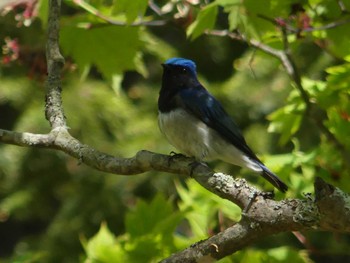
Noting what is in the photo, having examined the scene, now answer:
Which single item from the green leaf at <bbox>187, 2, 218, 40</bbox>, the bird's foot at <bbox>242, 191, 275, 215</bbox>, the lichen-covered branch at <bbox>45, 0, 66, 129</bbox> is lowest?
the lichen-covered branch at <bbox>45, 0, 66, 129</bbox>

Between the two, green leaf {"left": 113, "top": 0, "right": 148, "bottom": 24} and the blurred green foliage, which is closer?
green leaf {"left": 113, "top": 0, "right": 148, "bottom": 24}

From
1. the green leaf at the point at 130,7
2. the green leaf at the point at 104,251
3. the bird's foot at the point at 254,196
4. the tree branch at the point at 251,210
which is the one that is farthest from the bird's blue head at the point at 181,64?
the bird's foot at the point at 254,196

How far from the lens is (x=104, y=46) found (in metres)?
2.57

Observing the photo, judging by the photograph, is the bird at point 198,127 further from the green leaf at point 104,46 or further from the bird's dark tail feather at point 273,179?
the green leaf at point 104,46

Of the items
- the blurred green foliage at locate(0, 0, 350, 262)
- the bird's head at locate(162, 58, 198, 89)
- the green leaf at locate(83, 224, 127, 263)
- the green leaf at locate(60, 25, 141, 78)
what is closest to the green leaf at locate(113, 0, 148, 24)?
the blurred green foliage at locate(0, 0, 350, 262)

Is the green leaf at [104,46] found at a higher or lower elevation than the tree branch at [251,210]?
lower

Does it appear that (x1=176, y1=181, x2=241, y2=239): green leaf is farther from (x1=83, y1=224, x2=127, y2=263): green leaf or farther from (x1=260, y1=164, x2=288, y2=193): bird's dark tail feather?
(x1=83, y1=224, x2=127, y2=263): green leaf

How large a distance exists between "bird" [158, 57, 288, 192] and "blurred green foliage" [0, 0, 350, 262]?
0.36 ft

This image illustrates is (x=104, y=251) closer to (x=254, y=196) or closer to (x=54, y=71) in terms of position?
(x=54, y=71)

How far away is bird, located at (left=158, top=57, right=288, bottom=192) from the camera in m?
2.42

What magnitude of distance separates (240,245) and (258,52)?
3.91ft

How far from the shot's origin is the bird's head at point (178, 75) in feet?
8.75

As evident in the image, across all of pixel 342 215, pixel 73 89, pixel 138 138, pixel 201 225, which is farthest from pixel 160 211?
pixel 73 89

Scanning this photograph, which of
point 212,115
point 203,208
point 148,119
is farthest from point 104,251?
point 148,119
